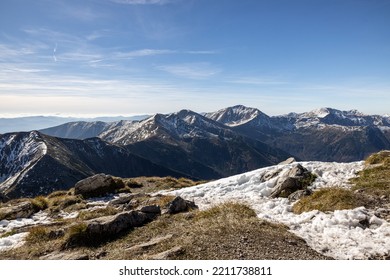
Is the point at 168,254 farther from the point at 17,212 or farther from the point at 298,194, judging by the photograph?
the point at 17,212

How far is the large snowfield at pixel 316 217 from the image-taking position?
1260 cm

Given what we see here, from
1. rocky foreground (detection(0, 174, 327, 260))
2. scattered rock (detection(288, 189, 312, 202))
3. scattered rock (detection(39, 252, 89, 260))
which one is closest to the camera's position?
rocky foreground (detection(0, 174, 327, 260))

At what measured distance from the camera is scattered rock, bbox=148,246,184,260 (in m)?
11.4

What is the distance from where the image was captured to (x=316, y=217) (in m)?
15.8

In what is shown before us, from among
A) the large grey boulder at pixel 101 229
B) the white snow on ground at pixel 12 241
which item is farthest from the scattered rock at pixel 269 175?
the white snow on ground at pixel 12 241

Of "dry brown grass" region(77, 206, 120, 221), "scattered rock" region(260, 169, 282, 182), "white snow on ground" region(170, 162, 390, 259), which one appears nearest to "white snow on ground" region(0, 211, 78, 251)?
"dry brown grass" region(77, 206, 120, 221)

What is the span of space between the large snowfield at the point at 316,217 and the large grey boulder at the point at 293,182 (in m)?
0.54

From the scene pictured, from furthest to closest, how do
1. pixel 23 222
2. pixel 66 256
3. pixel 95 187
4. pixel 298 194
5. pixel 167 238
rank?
1. pixel 95 187
2. pixel 23 222
3. pixel 298 194
4. pixel 167 238
5. pixel 66 256

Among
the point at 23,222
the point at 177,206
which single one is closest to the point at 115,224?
the point at 177,206

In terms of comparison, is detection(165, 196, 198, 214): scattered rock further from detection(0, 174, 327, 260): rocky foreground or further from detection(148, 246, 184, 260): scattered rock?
detection(148, 246, 184, 260): scattered rock

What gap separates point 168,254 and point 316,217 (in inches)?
324

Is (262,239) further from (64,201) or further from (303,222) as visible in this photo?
(64,201)

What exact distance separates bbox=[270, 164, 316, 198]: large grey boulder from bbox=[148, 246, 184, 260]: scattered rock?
11.8 m
